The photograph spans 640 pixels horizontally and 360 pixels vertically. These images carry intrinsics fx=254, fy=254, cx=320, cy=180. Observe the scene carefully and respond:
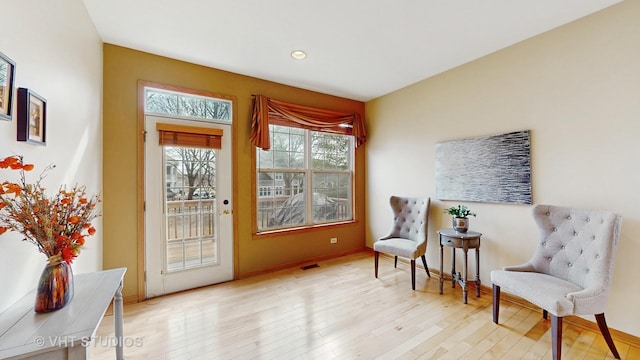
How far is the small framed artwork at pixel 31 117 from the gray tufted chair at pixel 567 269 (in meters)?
3.17

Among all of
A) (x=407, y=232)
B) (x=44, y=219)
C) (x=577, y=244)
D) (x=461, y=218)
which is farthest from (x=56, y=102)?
(x=577, y=244)

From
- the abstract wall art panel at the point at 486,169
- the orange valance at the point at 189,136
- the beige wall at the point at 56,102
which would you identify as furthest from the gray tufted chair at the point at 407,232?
the beige wall at the point at 56,102

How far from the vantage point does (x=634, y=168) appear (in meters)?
1.91

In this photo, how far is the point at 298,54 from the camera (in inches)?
108

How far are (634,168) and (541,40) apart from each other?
4.40ft

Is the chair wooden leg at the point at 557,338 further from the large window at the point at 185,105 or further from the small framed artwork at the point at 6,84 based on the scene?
the large window at the point at 185,105

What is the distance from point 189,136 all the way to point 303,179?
1660 mm

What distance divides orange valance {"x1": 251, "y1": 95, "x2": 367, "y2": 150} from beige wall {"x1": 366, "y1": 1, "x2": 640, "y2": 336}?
1.11 m

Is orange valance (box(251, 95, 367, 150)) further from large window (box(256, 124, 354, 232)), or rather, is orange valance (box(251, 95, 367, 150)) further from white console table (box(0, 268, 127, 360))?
white console table (box(0, 268, 127, 360))

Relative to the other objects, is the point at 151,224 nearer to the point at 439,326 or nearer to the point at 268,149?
the point at 268,149

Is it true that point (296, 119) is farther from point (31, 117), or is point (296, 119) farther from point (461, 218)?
point (31, 117)

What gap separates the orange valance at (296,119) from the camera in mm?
→ 3275

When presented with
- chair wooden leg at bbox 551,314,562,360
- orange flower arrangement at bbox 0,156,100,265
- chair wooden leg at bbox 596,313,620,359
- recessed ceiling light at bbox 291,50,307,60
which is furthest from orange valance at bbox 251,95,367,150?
chair wooden leg at bbox 596,313,620,359

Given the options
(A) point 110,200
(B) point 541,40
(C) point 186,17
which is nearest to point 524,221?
(B) point 541,40
